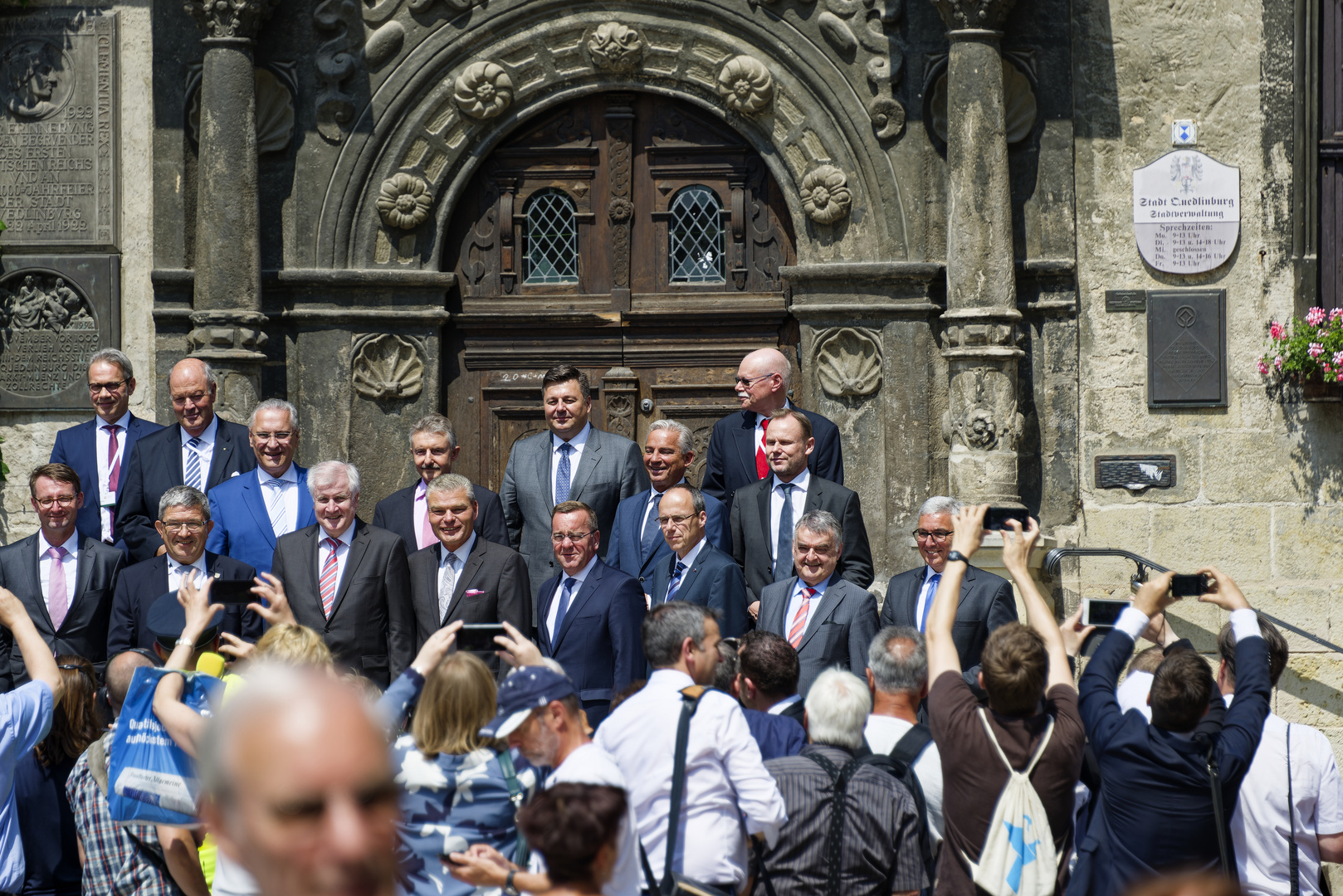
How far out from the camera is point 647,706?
3896mm

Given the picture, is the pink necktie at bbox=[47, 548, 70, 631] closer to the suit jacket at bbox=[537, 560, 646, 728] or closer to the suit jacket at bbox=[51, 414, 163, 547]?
the suit jacket at bbox=[51, 414, 163, 547]

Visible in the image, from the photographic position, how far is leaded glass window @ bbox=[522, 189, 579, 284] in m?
8.66

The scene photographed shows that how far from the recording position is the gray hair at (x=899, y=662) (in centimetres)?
445

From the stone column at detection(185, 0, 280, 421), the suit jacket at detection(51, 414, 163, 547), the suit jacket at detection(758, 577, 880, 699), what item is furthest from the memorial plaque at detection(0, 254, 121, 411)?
the suit jacket at detection(758, 577, 880, 699)

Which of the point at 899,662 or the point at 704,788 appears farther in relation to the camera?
the point at 899,662

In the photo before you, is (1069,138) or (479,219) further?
(479,219)

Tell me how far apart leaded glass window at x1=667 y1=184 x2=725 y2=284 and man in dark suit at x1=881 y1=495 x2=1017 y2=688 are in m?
2.87

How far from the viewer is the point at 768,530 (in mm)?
6621

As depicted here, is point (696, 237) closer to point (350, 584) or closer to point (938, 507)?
point (938, 507)

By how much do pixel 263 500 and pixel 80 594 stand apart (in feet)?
2.99

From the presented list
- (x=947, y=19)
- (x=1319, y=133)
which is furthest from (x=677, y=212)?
(x=1319, y=133)

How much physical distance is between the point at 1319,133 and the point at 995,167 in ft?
6.39

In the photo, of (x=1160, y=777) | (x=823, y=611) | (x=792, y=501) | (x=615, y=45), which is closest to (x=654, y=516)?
(x=792, y=501)

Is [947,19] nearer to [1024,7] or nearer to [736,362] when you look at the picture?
[1024,7]
